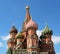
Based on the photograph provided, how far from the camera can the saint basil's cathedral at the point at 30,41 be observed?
5153 centimetres

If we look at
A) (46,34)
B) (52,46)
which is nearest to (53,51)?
(52,46)

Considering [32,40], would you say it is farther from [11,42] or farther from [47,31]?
[11,42]

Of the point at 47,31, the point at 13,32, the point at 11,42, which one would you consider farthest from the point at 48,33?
the point at 11,42

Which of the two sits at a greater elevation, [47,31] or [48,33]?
[47,31]

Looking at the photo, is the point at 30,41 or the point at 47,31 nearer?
the point at 30,41

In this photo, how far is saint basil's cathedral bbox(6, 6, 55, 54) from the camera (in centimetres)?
5153

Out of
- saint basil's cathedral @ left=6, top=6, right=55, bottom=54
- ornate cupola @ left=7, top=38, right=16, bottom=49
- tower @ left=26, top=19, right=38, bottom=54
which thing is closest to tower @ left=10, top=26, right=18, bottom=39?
saint basil's cathedral @ left=6, top=6, right=55, bottom=54

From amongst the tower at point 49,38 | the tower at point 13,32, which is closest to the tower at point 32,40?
the tower at point 49,38

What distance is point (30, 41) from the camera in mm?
51656

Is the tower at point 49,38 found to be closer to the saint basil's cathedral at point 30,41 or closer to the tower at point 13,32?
the saint basil's cathedral at point 30,41

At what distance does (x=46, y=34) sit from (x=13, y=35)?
27.3 feet

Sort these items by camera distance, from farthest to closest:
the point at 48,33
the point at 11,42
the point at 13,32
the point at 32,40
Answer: the point at 13,32 < the point at 48,33 < the point at 11,42 < the point at 32,40


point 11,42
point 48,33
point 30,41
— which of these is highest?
point 48,33

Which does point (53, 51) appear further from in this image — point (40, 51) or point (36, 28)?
point (36, 28)
